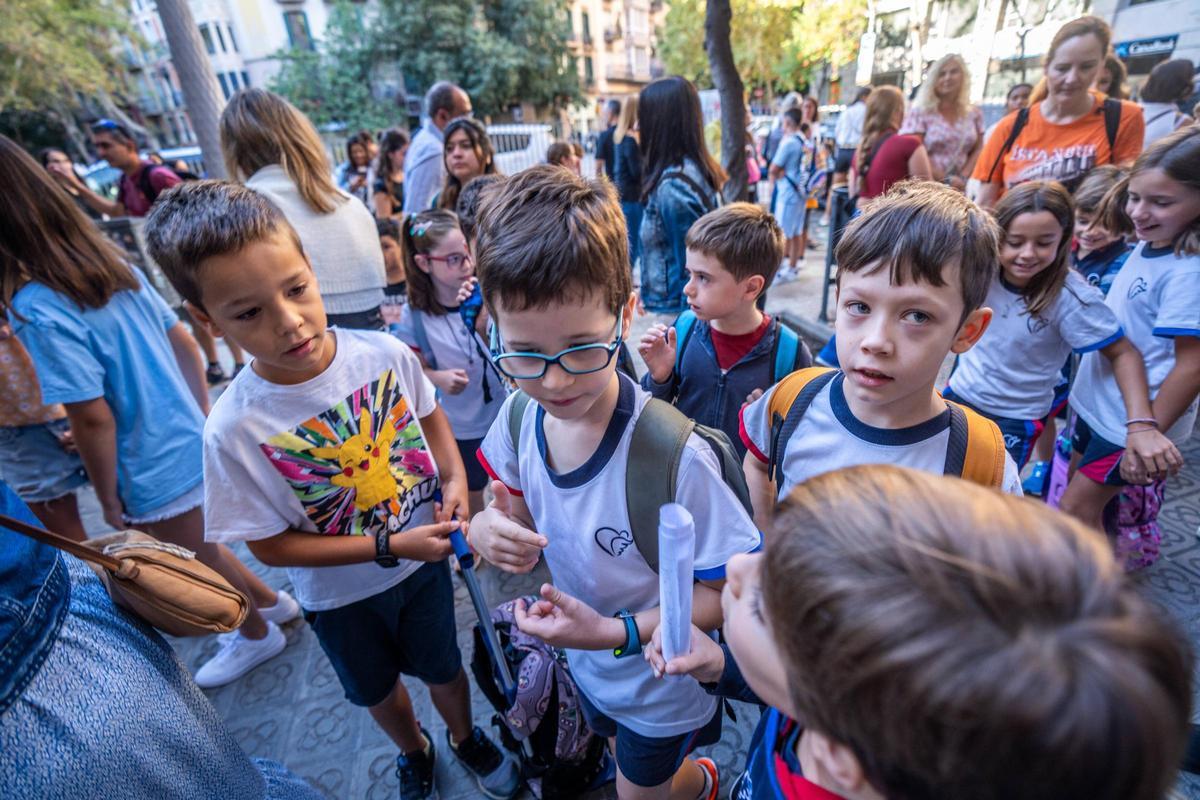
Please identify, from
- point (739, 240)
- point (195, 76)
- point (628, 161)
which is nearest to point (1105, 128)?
point (739, 240)

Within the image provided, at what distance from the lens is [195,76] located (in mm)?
5402

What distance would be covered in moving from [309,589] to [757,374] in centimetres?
172

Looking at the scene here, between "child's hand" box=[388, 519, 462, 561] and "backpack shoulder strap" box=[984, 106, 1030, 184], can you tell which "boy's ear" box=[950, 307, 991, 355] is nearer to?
"child's hand" box=[388, 519, 462, 561]

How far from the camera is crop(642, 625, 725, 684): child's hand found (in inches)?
36.6

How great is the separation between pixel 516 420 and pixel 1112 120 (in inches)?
156

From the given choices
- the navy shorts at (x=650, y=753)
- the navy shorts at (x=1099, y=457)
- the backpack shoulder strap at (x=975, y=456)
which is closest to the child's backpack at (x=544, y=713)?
the navy shorts at (x=650, y=753)

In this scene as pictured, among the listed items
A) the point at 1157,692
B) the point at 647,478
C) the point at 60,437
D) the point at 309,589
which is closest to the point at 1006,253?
the point at 647,478

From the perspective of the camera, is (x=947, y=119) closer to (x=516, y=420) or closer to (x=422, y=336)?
(x=422, y=336)

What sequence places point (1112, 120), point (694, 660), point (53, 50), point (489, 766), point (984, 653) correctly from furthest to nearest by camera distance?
1. point (53, 50)
2. point (1112, 120)
3. point (489, 766)
4. point (694, 660)
5. point (984, 653)

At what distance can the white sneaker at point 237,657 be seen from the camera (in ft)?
8.37

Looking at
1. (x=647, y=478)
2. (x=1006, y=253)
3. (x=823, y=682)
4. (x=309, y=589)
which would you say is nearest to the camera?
(x=823, y=682)

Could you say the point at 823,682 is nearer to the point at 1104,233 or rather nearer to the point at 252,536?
the point at 252,536

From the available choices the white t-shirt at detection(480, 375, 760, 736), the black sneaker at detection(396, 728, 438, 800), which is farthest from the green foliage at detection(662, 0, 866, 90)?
the black sneaker at detection(396, 728, 438, 800)

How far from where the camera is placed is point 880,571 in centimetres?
55
